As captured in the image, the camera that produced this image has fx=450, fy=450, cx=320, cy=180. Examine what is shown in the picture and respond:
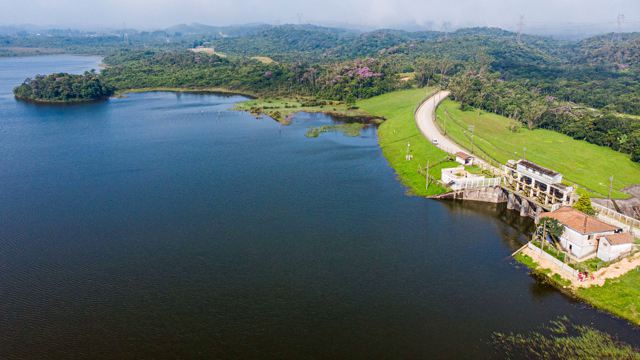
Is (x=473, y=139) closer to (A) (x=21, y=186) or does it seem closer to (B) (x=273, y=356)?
(B) (x=273, y=356)

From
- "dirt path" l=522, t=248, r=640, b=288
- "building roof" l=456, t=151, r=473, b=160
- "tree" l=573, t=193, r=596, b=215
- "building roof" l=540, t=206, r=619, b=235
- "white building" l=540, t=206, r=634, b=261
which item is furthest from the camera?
"building roof" l=456, t=151, r=473, b=160

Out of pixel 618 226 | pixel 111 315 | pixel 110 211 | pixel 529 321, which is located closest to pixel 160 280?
pixel 111 315

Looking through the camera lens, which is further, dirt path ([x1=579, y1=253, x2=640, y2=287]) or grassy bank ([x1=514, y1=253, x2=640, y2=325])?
dirt path ([x1=579, y1=253, x2=640, y2=287])

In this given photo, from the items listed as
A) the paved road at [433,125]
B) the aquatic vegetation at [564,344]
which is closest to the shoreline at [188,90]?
the paved road at [433,125]

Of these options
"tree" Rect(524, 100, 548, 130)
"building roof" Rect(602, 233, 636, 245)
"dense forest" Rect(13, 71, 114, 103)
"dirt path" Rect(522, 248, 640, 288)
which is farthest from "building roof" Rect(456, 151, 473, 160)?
"dense forest" Rect(13, 71, 114, 103)

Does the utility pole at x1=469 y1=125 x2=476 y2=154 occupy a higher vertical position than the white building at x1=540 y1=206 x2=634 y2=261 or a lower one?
higher

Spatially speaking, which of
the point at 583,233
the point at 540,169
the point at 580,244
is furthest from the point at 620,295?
the point at 540,169

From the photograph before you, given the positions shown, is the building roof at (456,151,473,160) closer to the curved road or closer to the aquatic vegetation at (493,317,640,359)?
the curved road

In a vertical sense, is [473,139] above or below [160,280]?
above
